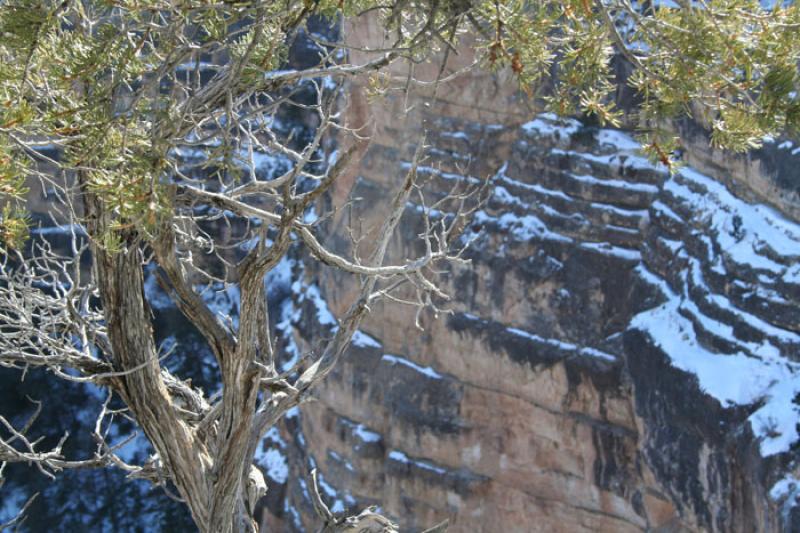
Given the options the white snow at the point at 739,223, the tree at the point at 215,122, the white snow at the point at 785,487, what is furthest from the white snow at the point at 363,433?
the tree at the point at 215,122

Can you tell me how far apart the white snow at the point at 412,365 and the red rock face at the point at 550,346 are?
1cm

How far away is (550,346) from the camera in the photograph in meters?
7.52

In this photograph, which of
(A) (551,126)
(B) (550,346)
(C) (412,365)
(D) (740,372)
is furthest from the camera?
(C) (412,365)

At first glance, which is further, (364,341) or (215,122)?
(364,341)

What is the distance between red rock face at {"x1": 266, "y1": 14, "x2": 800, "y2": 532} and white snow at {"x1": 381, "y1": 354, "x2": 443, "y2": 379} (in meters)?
0.01

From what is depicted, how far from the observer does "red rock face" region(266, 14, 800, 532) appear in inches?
237

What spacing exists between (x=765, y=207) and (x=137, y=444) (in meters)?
8.55

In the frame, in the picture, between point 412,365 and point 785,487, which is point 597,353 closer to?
point 412,365

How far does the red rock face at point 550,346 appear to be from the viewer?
602 cm

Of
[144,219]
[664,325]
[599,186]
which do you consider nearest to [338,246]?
[599,186]

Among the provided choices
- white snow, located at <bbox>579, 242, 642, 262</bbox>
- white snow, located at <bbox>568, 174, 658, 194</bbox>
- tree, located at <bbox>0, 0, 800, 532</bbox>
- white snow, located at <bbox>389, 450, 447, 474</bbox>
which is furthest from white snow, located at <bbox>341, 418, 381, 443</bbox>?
tree, located at <bbox>0, 0, 800, 532</bbox>

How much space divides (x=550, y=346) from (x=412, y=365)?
4.91 feet

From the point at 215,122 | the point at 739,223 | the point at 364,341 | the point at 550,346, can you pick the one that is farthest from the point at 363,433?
the point at 215,122

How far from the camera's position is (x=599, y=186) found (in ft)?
24.3
